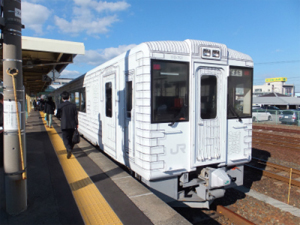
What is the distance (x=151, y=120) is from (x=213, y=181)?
1.58 metres

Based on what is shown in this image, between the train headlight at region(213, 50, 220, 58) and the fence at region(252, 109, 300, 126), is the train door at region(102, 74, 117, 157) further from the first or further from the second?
the fence at region(252, 109, 300, 126)

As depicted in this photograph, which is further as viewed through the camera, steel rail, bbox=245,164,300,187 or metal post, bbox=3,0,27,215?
steel rail, bbox=245,164,300,187

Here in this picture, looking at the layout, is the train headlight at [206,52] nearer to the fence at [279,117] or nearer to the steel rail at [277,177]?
the steel rail at [277,177]

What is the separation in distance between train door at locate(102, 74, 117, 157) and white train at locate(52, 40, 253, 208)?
0.84 ft

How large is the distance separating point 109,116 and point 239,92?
9.91 ft

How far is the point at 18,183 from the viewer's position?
3.13 metres

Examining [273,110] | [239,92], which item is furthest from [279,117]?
[239,92]

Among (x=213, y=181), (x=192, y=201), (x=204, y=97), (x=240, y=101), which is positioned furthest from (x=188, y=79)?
(x=192, y=201)

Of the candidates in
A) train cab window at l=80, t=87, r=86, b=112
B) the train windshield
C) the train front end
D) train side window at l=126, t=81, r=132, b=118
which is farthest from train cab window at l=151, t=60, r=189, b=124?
train cab window at l=80, t=87, r=86, b=112

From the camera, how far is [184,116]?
4.24 meters

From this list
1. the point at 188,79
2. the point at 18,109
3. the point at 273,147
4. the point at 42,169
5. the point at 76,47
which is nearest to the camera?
the point at 18,109

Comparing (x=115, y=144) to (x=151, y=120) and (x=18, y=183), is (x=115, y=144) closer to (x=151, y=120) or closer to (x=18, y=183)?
(x=151, y=120)

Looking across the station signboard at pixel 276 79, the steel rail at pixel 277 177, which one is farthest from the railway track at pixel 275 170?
the station signboard at pixel 276 79

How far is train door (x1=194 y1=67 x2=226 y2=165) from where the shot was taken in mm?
4340
